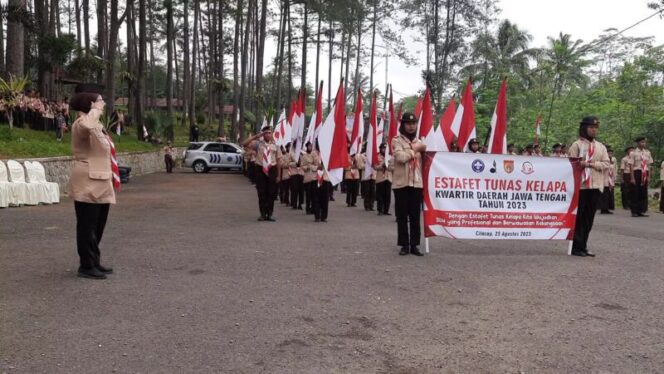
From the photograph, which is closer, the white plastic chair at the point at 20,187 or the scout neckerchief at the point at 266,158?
the scout neckerchief at the point at 266,158

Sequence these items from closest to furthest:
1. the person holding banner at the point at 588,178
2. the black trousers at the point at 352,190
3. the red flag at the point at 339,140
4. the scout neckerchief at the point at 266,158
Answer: the person holding banner at the point at 588,178 < the red flag at the point at 339,140 < the scout neckerchief at the point at 266,158 < the black trousers at the point at 352,190

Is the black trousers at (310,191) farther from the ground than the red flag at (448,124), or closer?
closer

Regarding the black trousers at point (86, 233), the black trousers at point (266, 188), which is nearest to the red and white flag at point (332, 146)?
the black trousers at point (266, 188)

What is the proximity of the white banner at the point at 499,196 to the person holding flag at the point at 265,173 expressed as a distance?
4407 mm

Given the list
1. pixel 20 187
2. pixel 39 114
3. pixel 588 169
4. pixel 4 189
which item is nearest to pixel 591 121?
pixel 588 169

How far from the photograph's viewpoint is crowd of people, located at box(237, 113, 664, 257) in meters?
7.74

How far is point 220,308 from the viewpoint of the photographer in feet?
16.0

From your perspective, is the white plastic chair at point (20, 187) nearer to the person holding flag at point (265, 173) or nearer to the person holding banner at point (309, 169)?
the person holding flag at point (265, 173)

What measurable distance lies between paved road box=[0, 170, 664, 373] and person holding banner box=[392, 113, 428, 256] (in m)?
0.34

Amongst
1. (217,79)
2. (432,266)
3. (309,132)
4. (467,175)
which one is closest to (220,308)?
(432,266)

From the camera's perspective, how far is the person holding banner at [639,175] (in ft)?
49.5

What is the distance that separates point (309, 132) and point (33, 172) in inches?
259

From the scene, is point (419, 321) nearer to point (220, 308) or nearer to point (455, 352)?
point (455, 352)

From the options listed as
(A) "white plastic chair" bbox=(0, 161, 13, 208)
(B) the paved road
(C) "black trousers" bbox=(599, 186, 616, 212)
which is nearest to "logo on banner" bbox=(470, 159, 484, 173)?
(B) the paved road
